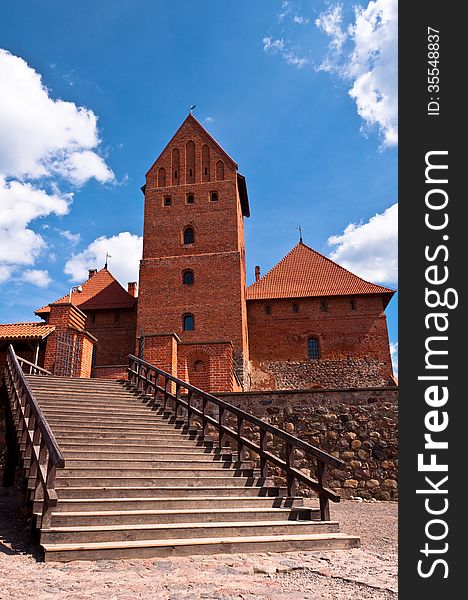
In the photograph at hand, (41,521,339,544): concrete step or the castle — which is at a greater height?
the castle

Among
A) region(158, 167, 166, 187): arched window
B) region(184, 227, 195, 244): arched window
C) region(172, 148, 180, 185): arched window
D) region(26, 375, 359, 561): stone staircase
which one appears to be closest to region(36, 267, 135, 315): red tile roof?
region(184, 227, 195, 244): arched window

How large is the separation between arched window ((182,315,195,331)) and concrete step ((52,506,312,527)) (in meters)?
15.6

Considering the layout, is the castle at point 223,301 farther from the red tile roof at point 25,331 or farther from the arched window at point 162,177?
the red tile roof at point 25,331

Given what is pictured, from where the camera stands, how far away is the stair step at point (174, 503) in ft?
16.7

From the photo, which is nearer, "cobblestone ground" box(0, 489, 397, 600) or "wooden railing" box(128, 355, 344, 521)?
"cobblestone ground" box(0, 489, 397, 600)

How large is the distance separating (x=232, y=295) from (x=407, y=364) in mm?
17586

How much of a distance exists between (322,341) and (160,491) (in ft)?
58.1

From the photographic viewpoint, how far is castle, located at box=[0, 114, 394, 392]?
21500 millimetres

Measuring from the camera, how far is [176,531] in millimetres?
4746

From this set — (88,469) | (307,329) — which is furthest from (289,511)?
(307,329)

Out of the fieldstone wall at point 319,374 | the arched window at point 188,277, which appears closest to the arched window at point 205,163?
the arched window at point 188,277

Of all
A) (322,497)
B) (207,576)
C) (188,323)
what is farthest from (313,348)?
(207,576)

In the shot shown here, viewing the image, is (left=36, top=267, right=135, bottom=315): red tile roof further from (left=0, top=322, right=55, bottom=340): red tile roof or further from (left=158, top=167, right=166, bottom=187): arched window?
(left=158, top=167, right=166, bottom=187): arched window

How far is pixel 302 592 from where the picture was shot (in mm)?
3428
